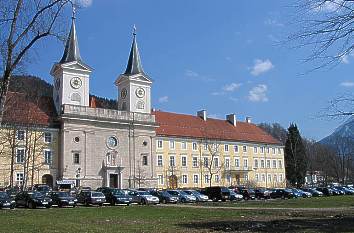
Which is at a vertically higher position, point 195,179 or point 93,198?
point 195,179

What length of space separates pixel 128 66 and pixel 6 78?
68.3 metres

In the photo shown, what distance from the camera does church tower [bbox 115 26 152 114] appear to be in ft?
262

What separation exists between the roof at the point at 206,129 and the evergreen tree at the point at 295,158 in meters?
3.52

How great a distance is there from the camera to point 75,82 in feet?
241

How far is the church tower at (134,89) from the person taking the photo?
3145 inches

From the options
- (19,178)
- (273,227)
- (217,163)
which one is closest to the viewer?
(273,227)

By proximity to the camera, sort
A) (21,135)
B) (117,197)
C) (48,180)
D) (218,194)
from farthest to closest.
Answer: (48,180) → (21,135) → (218,194) → (117,197)

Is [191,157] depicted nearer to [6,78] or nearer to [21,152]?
[21,152]

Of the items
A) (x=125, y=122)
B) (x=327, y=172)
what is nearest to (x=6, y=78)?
(x=125, y=122)

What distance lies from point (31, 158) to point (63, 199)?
26301 millimetres

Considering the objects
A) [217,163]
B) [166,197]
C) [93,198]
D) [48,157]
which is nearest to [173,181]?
[217,163]

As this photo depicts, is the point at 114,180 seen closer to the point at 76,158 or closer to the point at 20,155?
the point at 76,158

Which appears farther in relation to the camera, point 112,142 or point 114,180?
point 112,142

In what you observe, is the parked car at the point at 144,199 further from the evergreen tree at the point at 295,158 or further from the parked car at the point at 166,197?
the evergreen tree at the point at 295,158
